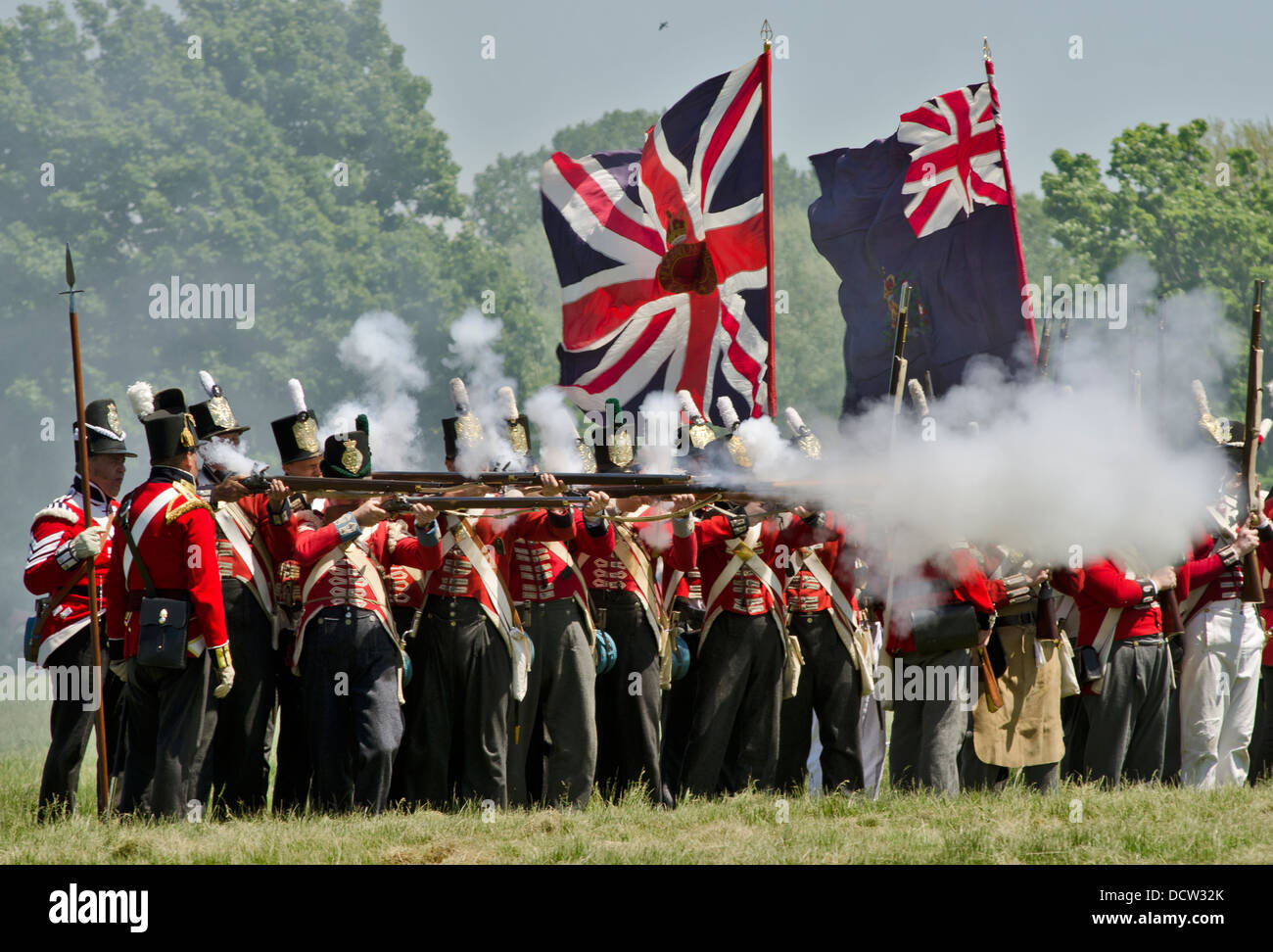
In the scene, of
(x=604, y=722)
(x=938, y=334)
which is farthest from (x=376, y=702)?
(x=938, y=334)

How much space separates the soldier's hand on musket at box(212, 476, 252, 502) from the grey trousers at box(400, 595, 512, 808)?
142 cm

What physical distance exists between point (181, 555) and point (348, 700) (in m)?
1.26

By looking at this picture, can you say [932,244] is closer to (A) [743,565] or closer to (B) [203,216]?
(A) [743,565]

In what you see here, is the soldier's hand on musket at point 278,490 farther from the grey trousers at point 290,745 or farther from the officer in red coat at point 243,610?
the grey trousers at point 290,745

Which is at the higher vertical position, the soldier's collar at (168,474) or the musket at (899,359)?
the musket at (899,359)

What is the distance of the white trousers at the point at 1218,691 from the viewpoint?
33.4 feet

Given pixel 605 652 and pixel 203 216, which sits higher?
pixel 203 216

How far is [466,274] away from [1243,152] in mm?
18006

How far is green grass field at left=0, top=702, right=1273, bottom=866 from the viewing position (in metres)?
6.91

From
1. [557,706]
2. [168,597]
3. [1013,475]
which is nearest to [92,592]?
[168,597]

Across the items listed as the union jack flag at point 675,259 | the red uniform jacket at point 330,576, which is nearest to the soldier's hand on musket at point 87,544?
the red uniform jacket at point 330,576

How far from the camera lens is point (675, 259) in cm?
1298

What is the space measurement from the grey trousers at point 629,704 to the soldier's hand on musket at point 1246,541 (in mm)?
3803

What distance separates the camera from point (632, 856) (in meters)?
6.88
